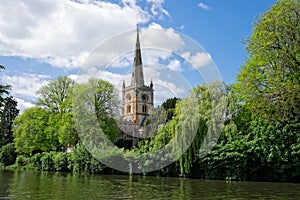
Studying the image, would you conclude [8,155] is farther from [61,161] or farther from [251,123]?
[251,123]

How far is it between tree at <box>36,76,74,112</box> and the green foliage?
32.8 ft

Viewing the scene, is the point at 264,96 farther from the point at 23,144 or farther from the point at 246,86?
the point at 23,144

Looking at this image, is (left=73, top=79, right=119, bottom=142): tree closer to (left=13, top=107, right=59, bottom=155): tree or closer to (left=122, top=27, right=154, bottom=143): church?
(left=122, top=27, right=154, bottom=143): church

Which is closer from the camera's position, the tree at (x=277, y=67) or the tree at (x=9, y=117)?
the tree at (x=277, y=67)

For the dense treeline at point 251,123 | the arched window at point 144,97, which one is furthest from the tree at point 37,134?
the arched window at point 144,97

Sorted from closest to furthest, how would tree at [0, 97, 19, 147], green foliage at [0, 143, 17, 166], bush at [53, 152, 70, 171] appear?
bush at [53, 152, 70, 171] → green foliage at [0, 143, 17, 166] → tree at [0, 97, 19, 147]

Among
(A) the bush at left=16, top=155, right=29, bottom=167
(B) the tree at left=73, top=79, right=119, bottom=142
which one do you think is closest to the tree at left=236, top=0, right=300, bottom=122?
(B) the tree at left=73, top=79, right=119, bottom=142

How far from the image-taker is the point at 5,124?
53.6m

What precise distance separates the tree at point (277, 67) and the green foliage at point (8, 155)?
34578 millimetres

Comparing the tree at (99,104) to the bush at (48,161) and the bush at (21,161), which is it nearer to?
the bush at (48,161)

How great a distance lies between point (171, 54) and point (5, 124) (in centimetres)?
4049

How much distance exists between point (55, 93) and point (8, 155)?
1274 cm

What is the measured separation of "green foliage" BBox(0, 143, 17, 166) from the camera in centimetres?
4531

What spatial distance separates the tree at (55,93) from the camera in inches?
1563
